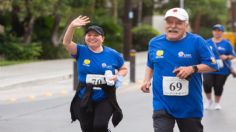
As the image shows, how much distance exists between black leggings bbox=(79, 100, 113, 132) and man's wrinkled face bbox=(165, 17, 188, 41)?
5.26 feet

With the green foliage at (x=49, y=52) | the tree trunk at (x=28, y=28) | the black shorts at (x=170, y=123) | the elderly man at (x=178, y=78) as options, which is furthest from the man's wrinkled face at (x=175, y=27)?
the green foliage at (x=49, y=52)

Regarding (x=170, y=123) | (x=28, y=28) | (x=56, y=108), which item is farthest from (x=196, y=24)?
(x=170, y=123)

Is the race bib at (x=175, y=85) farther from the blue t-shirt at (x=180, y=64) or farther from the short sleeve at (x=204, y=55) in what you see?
the short sleeve at (x=204, y=55)

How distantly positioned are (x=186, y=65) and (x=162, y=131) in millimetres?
682

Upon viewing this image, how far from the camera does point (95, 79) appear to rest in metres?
7.73

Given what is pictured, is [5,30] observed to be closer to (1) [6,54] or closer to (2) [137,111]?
(1) [6,54]

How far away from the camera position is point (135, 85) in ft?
64.7

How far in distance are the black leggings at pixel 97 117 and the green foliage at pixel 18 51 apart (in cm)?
2206

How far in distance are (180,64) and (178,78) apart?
0.14 metres

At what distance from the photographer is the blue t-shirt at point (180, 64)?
257 inches

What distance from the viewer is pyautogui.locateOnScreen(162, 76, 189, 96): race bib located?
6.48 metres

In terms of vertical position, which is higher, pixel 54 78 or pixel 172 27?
pixel 172 27

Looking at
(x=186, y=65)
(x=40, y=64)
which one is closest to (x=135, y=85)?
(x=40, y=64)

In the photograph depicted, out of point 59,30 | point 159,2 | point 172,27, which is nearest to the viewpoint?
point 172,27
